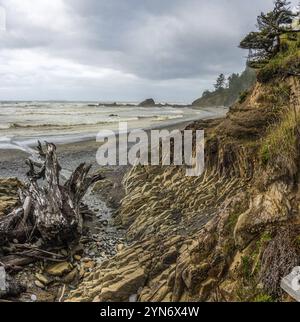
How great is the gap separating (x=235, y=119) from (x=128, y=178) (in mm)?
5111

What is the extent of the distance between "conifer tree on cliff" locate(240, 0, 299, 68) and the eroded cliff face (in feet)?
5.41

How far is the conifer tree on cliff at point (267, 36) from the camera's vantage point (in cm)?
1223

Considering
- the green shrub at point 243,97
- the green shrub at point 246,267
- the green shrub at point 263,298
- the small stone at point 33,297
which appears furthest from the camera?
the green shrub at point 243,97

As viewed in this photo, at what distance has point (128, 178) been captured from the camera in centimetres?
1462

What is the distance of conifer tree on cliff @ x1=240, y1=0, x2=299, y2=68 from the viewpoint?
12.2m

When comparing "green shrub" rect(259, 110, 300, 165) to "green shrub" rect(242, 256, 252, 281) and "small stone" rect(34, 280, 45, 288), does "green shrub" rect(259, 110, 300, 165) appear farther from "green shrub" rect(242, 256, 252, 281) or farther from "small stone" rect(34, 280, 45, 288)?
"small stone" rect(34, 280, 45, 288)

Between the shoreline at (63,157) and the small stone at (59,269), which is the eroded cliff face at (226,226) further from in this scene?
the shoreline at (63,157)

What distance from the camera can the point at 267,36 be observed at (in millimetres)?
12203

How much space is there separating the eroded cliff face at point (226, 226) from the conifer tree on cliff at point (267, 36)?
165cm

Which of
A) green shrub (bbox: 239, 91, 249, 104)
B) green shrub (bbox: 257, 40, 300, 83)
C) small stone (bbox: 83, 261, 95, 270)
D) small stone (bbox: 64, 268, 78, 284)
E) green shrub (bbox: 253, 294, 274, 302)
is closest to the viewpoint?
green shrub (bbox: 253, 294, 274, 302)

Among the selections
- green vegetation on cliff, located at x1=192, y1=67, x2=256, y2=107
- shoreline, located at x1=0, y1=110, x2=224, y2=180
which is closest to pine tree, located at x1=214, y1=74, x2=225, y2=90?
green vegetation on cliff, located at x1=192, y1=67, x2=256, y2=107

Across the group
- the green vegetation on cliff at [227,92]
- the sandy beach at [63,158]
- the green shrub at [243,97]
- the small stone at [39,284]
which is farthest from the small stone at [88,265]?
the green vegetation on cliff at [227,92]
